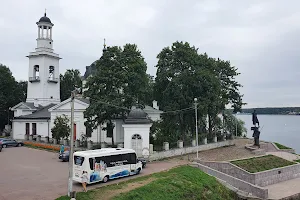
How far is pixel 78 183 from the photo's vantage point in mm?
20328

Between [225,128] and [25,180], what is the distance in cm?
3754

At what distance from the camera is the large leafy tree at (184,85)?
3747 centimetres

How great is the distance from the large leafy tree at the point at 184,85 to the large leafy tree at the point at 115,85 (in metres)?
4.08

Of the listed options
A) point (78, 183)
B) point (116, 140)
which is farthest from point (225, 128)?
point (78, 183)

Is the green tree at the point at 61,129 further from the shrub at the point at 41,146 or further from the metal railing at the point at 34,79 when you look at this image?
the metal railing at the point at 34,79

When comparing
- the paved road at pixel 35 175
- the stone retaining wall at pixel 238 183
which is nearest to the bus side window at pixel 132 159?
the paved road at pixel 35 175

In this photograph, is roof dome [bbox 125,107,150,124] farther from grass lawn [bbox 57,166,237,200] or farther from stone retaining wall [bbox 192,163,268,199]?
grass lawn [bbox 57,166,237,200]

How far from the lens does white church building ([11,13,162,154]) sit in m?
42.1

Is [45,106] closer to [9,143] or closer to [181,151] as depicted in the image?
[9,143]

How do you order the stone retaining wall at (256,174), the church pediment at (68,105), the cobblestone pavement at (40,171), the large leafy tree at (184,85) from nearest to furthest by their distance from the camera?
the cobblestone pavement at (40,171) < the stone retaining wall at (256,174) < the large leafy tree at (184,85) < the church pediment at (68,105)

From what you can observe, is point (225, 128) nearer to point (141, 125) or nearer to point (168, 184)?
point (141, 125)

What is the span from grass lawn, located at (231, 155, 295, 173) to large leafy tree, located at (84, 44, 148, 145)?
1297 cm

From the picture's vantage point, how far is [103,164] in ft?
66.5

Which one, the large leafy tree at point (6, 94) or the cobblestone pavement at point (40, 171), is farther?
the large leafy tree at point (6, 94)
